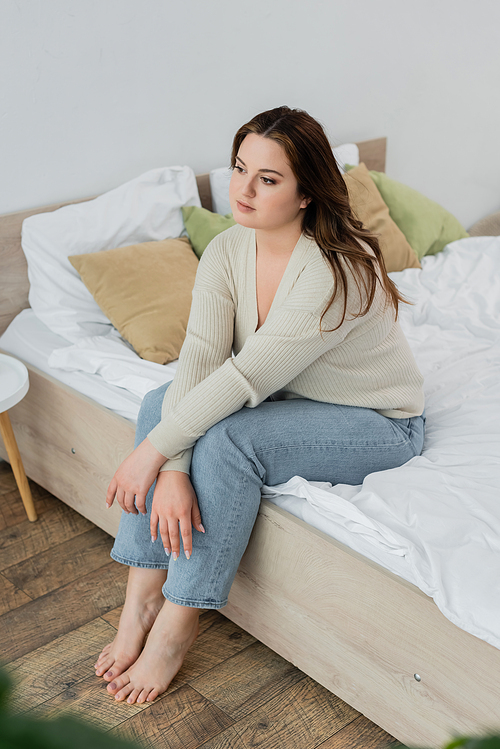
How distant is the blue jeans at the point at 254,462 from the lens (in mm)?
1143

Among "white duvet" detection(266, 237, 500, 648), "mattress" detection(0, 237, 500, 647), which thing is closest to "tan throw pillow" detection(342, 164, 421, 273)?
"mattress" detection(0, 237, 500, 647)

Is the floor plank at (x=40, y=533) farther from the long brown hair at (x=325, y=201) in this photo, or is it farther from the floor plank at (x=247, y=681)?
the long brown hair at (x=325, y=201)

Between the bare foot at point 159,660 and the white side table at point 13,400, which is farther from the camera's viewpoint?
the white side table at point 13,400

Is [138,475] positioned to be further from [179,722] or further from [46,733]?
[46,733]

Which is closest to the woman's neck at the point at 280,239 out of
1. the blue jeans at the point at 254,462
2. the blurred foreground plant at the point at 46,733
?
the blue jeans at the point at 254,462

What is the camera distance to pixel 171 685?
1.24 meters

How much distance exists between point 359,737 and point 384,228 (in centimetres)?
159

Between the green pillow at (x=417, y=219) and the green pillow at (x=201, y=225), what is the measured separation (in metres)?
0.69

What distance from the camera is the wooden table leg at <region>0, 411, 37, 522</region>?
1622 mm

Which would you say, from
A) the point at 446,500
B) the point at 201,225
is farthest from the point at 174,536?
the point at 201,225

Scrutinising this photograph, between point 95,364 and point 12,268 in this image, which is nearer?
point 95,364

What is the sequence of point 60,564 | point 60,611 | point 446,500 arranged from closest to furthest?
point 446,500
point 60,611
point 60,564

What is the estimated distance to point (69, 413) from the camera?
1.60 m

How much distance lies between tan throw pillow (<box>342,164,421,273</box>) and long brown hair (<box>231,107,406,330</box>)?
998 millimetres
